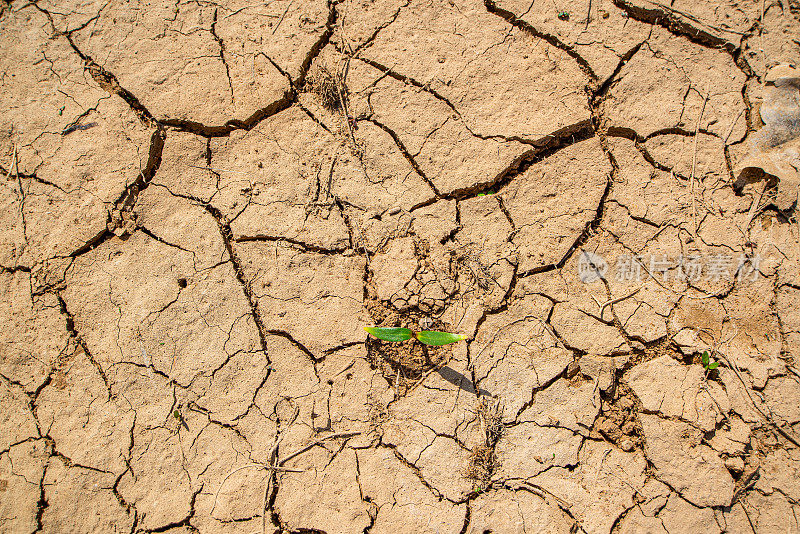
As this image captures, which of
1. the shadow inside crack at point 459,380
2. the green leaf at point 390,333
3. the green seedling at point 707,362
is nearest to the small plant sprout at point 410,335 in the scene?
the green leaf at point 390,333

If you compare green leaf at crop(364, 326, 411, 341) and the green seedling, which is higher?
green leaf at crop(364, 326, 411, 341)

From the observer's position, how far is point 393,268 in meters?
2.25

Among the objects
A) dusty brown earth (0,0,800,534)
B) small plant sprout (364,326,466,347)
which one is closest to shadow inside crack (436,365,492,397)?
dusty brown earth (0,0,800,534)

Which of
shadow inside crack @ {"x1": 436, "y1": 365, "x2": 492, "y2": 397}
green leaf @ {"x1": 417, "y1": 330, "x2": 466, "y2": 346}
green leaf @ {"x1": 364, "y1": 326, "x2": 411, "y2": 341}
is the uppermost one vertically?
green leaf @ {"x1": 364, "y1": 326, "x2": 411, "y2": 341}

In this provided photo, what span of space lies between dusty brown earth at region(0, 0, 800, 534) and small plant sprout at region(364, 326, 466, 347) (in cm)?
8

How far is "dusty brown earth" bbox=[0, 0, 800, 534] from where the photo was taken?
2.13 m

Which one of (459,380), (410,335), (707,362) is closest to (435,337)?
(410,335)

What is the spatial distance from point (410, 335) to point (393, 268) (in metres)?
0.34

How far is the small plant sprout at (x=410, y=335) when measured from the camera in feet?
6.98

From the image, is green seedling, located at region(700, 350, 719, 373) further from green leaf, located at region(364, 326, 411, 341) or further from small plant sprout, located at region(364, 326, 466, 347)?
green leaf, located at region(364, 326, 411, 341)

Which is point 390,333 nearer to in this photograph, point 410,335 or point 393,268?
point 410,335

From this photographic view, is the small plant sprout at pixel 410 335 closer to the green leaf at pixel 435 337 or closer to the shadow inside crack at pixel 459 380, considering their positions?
the green leaf at pixel 435 337

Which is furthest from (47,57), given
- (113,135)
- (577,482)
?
(577,482)

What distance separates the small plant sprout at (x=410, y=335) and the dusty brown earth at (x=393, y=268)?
3.2 inches
